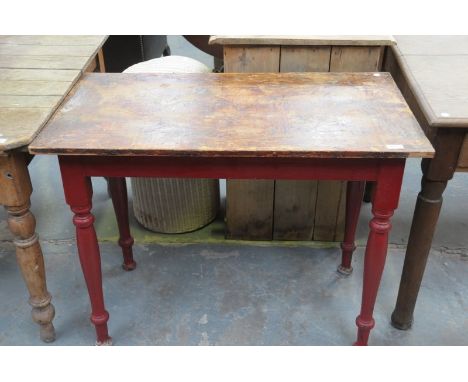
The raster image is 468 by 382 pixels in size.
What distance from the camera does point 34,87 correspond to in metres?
1.89

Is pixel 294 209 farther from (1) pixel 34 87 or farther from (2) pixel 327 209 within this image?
(1) pixel 34 87

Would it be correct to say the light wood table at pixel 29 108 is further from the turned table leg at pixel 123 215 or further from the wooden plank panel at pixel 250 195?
the wooden plank panel at pixel 250 195

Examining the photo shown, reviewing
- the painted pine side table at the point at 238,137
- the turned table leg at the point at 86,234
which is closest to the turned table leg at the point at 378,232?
the painted pine side table at the point at 238,137

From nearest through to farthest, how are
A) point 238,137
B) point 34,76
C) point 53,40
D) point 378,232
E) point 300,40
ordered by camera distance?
1. point 238,137
2. point 378,232
3. point 34,76
4. point 300,40
5. point 53,40

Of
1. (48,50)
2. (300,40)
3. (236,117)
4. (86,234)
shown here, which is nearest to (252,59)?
(300,40)

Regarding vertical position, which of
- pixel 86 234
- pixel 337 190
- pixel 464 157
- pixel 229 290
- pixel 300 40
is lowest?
pixel 229 290

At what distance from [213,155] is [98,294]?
754mm

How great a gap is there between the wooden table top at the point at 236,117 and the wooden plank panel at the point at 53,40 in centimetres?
37

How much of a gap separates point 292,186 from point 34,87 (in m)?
1.17

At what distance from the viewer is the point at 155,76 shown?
200 centimetres

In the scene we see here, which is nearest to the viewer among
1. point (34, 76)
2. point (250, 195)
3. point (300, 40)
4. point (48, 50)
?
point (34, 76)

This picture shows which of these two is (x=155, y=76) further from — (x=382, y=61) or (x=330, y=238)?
(x=330, y=238)

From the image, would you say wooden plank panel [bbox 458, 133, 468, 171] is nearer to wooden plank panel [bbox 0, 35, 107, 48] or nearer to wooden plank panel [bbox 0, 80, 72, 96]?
wooden plank panel [bbox 0, 80, 72, 96]

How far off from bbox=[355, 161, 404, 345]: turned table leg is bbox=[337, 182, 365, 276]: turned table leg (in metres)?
0.43
